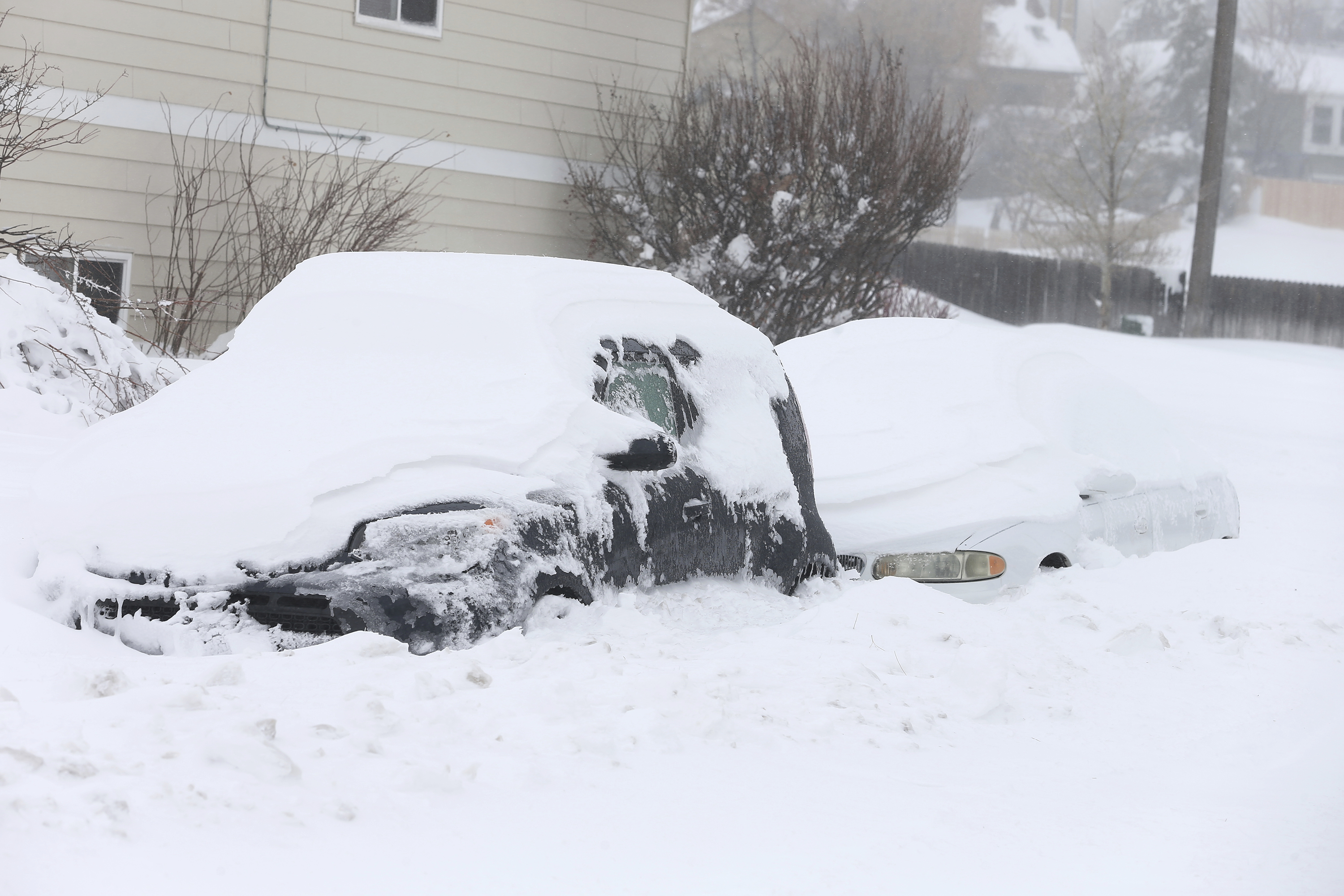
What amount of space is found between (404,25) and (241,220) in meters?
2.63

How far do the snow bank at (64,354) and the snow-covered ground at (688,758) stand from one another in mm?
2815

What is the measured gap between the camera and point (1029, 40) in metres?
82.3

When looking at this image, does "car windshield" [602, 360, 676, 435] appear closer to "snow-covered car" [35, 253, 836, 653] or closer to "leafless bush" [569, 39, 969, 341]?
"snow-covered car" [35, 253, 836, 653]

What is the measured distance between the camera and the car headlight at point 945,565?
6578 millimetres

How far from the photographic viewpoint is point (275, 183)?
12.5 metres

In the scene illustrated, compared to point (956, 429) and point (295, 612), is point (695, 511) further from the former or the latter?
point (956, 429)

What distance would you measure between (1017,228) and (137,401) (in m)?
64.3

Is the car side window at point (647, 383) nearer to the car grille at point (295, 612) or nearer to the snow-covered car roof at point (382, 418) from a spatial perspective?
the snow-covered car roof at point (382, 418)

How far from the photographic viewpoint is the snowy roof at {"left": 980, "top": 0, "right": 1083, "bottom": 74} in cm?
7594

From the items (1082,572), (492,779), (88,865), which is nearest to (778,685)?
(492,779)

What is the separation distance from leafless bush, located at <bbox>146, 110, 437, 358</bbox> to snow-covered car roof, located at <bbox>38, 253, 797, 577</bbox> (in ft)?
21.4

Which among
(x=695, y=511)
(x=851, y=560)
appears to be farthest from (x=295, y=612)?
(x=851, y=560)

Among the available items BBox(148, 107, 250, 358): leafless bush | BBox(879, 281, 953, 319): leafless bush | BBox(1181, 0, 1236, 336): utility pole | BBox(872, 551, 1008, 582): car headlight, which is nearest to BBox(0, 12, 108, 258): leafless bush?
BBox(148, 107, 250, 358): leafless bush

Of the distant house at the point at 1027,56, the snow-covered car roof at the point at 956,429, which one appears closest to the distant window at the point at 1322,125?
the distant house at the point at 1027,56
